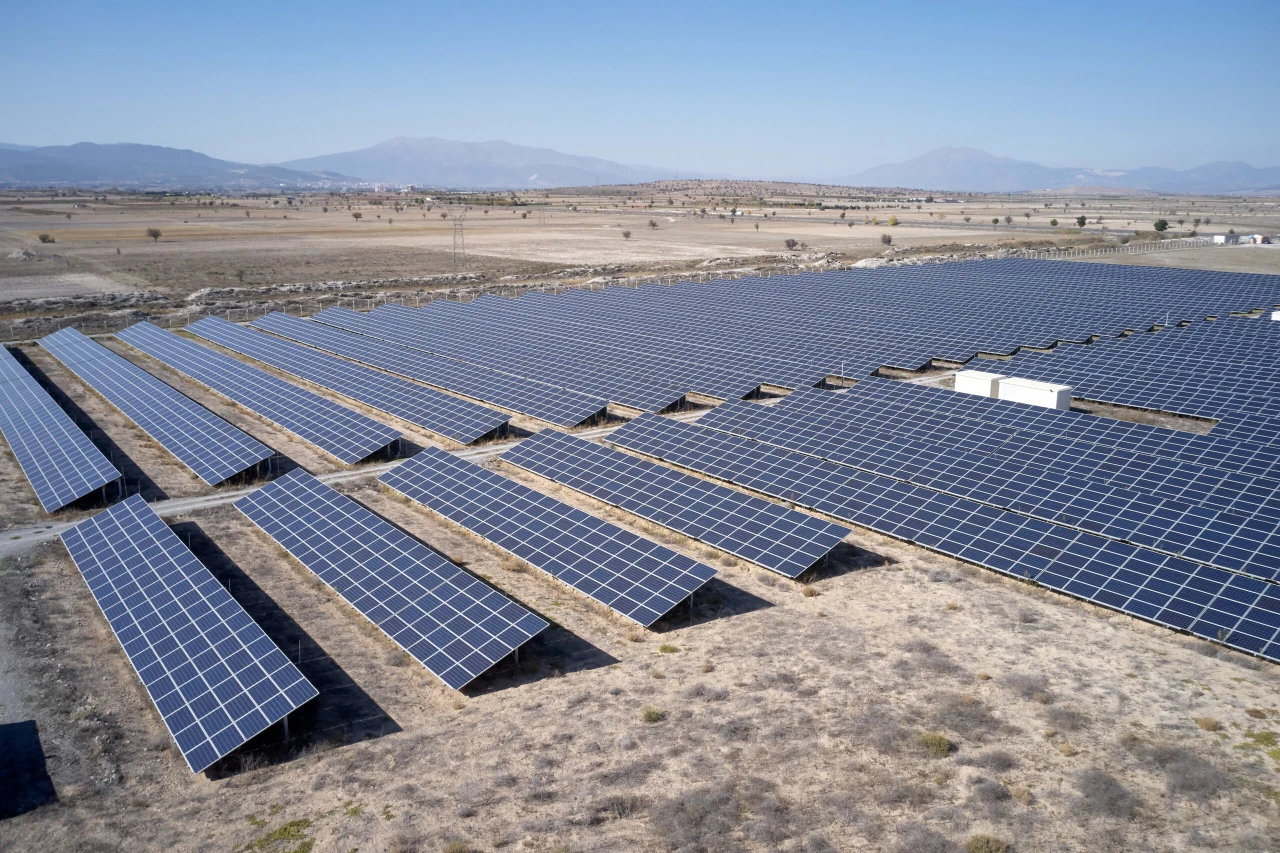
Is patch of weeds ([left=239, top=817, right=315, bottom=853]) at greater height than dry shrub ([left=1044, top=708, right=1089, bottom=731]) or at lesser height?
lesser

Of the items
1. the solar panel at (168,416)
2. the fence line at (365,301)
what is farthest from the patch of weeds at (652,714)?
the fence line at (365,301)

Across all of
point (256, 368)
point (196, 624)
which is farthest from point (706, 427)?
point (256, 368)

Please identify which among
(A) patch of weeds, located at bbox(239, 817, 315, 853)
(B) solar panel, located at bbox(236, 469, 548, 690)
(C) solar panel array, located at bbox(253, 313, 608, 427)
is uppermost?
(C) solar panel array, located at bbox(253, 313, 608, 427)

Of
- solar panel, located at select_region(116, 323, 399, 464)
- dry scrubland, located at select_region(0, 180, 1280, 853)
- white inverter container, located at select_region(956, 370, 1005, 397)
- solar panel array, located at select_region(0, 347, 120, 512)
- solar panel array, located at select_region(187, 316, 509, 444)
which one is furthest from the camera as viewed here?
solar panel array, located at select_region(187, 316, 509, 444)

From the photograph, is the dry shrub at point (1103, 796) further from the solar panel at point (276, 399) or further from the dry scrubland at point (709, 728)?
the solar panel at point (276, 399)

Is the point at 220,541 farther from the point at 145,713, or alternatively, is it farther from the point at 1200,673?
the point at 1200,673

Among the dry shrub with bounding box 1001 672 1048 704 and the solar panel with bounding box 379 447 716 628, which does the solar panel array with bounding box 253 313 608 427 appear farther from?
the dry shrub with bounding box 1001 672 1048 704

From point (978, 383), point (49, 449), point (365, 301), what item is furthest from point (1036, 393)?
point (365, 301)

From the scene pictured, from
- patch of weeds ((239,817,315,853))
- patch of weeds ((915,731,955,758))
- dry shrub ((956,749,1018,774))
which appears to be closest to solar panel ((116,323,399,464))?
patch of weeds ((239,817,315,853))
